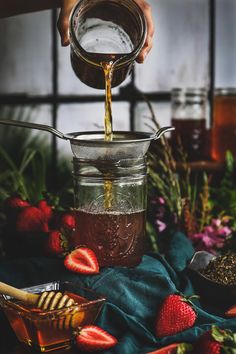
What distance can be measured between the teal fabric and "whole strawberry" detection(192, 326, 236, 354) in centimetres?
8

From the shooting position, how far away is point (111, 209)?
4.85 feet

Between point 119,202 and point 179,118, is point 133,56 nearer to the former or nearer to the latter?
point 119,202

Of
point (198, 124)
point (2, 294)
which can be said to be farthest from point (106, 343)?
point (198, 124)

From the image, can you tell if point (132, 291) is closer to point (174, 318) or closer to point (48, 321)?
point (174, 318)

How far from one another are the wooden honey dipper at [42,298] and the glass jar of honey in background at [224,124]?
1.10 m

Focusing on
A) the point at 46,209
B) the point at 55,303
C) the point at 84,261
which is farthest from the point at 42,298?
the point at 46,209

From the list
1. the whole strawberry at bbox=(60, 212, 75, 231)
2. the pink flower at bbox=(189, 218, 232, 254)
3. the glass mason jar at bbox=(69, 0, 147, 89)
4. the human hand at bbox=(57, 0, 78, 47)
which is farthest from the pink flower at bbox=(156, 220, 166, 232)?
the human hand at bbox=(57, 0, 78, 47)

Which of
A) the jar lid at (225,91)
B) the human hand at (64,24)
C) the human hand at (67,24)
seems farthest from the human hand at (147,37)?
the jar lid at (225,91)

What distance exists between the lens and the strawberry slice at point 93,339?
1.26 metres

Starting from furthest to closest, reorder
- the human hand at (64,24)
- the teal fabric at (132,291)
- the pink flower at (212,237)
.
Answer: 1. the pink flower at (212,237)
2. the human hand at (64,24)
3. the teal fabric at (132,291)

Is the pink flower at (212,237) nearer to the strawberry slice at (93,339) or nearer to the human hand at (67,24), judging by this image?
the human hand at (67,24)

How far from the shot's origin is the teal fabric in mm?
1328

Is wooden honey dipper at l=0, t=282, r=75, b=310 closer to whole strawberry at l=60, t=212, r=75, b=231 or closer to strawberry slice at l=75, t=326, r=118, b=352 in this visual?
strawberry slice at l=75, t=326, r=118, b=352

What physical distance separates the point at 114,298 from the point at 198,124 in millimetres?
997
